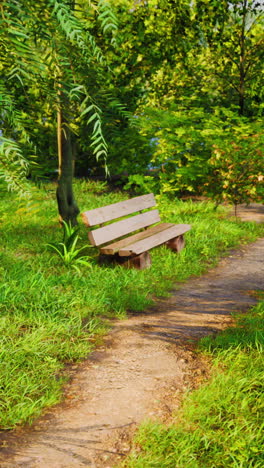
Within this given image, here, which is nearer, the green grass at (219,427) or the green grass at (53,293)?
the green grass at (219,427)

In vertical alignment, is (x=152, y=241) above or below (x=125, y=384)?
above

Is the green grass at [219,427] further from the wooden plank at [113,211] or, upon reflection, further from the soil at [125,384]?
the wooden plank at [113,211]

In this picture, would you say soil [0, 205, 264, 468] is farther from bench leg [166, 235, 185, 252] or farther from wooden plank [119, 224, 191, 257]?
bench leg [166, 235, 185, 252]

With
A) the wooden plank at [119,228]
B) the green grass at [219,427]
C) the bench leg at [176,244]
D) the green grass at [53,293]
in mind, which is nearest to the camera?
the green grass at [219,427]

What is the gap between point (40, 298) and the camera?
4586mm

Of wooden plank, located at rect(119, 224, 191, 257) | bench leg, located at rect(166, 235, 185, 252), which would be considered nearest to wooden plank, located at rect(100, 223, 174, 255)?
wooden plank, located at rect(119, 224, 191, 257)

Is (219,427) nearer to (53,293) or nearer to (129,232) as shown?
(53,293)

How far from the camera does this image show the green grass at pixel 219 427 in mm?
2645

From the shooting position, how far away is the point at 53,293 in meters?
4.76

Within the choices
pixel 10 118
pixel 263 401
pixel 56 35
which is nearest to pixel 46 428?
pixel 263 401

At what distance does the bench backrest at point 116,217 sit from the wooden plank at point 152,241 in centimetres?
29

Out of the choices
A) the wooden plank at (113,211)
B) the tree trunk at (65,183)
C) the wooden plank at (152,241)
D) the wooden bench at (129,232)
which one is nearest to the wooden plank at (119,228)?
the wooden bench at (129,232)

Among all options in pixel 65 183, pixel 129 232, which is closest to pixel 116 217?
pixel 129 232

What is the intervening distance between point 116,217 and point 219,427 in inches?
148
